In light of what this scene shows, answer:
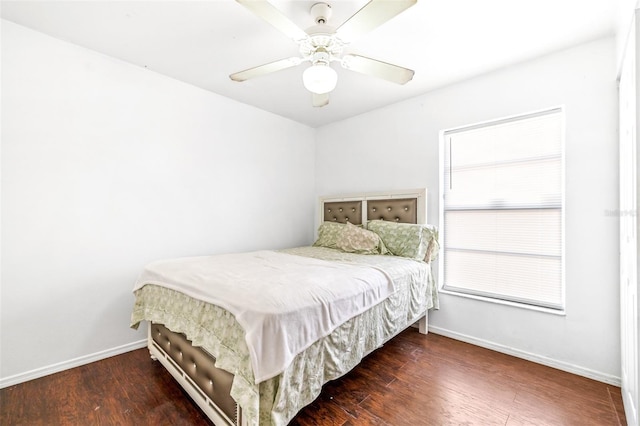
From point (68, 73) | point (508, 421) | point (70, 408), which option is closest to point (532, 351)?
point (508, 421)

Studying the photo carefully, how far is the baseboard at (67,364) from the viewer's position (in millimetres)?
1929

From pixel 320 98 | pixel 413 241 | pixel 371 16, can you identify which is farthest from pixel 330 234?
pixel 371 16

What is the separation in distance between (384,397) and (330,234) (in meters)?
1.80

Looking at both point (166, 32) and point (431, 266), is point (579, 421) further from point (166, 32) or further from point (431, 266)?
point (166, 32)

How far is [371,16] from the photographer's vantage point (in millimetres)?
1413

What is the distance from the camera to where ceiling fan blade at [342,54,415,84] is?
1773 millimetres

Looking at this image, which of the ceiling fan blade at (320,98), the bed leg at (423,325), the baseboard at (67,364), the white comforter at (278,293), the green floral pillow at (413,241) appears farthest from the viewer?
the bed leg at (423,325)

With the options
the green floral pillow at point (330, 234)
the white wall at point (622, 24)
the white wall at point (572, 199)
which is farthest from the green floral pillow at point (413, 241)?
the white wall at point (622, 24)

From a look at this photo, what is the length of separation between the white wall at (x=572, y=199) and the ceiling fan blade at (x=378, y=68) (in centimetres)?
121

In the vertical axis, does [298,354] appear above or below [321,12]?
below

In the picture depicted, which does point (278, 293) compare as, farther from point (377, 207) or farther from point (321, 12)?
point (377, 207)

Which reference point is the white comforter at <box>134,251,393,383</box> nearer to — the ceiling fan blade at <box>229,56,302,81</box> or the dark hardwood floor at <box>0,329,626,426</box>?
the dark hardwood floor at <box>0,329,626,426</box>

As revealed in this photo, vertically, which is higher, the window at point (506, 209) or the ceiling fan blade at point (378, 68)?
the ceiling fan blade at point (378, 68)

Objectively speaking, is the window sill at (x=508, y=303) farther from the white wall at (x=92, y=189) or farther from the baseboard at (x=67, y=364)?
the baseboard at (x=67, y=364)
